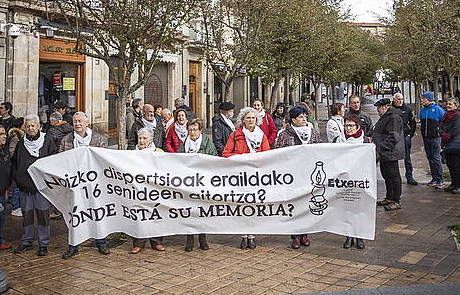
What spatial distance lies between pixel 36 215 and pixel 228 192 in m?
2.45

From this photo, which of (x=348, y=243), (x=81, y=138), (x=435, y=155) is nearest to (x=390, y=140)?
(x=348, y=243)

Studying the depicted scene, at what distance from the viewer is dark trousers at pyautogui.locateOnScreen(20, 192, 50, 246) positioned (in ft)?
23.2

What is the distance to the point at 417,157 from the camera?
16953mm

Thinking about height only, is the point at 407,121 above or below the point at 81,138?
above

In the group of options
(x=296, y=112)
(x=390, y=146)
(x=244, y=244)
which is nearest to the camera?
(x=244, y=244)

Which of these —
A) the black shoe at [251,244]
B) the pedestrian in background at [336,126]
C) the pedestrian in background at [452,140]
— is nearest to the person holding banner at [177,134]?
the black shoe at [251,244]

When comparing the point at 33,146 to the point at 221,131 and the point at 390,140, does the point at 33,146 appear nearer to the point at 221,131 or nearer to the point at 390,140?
the point at 221,131

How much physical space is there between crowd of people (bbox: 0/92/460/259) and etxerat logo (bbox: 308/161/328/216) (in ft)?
1.58

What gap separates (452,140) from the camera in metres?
10.9

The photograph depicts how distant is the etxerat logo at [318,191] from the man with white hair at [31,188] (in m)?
3.32

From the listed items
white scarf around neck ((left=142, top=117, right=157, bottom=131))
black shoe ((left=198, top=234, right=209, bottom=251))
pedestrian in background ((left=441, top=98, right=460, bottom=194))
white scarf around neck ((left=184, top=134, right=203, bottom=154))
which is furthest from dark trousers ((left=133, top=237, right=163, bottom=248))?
pedestrian in background ((left=441, top=98, right=460, bottom=194))

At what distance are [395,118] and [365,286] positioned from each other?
168 inches

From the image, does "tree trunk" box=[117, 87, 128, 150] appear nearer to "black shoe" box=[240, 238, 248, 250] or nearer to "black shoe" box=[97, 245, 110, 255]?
"black shoe" box=[97, 245, 110, 255]

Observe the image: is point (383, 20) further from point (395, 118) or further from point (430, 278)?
point (430, 278)
